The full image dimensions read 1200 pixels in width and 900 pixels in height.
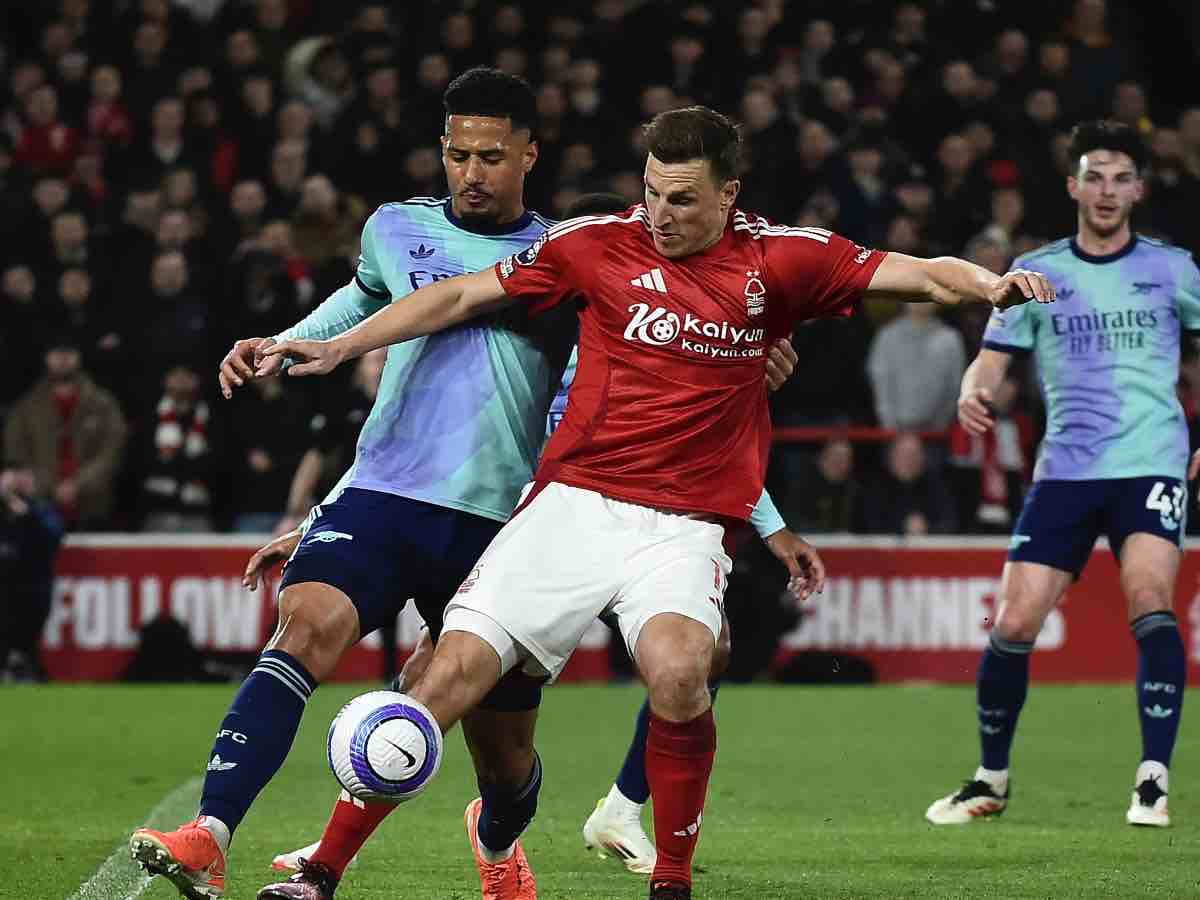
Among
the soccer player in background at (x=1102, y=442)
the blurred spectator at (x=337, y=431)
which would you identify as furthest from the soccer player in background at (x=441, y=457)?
the blurred spectator at (x=337, y=431)

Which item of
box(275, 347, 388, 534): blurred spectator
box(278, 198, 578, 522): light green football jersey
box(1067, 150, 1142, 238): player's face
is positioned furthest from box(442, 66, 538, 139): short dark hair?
box(275, 347, 388, 534): blurred spectator

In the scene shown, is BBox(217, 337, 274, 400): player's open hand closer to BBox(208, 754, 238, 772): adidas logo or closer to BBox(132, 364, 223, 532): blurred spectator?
BBox(208, 754, 238, 772): adidas logo

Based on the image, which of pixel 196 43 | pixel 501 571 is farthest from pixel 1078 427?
pixel 196 43

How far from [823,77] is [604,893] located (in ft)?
39.5

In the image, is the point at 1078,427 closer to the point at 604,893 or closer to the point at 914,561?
the point at 604,893

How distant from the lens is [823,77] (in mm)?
17094

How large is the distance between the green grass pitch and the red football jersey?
4.31 feet

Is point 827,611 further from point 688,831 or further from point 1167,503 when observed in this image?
point 688,831

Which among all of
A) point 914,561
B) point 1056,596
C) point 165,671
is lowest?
point 165,671

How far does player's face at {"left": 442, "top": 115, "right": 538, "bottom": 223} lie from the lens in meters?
5.87

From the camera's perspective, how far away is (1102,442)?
26.0 ft

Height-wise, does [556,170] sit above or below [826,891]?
above

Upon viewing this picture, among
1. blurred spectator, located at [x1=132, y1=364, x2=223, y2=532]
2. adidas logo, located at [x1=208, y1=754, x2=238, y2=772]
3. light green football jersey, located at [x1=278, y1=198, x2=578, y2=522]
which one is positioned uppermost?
light green football jersey, located at [x1=278, y1=198, x2=578, y2=522]

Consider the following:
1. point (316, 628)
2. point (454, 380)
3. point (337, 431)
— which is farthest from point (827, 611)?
point (316, 628)
